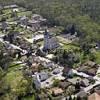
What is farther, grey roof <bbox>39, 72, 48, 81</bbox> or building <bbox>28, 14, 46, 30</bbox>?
building <bbox>28, 14, 46, 30</bbox>

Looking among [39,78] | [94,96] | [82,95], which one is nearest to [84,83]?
[82,95]

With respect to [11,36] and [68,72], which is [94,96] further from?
[11,36]

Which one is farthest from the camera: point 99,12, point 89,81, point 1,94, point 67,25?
point 99,12

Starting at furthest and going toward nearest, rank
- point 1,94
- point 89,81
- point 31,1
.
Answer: point 31,1
point 89,81
point 1,94

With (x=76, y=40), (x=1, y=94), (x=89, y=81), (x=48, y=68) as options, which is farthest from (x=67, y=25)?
(x=1, y=94)

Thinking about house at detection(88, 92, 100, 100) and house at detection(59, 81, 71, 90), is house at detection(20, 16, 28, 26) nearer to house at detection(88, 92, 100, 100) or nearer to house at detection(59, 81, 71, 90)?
house at detection(59, 81, 71, 90)

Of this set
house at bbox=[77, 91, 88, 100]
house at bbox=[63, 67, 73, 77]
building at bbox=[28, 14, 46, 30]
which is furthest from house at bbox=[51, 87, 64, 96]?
building at bbox=[28, 14, 46, 30]

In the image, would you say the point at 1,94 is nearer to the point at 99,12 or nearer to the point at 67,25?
the point at 67,25

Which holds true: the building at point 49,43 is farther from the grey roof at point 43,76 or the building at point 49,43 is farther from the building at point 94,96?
the building at point 94,96
